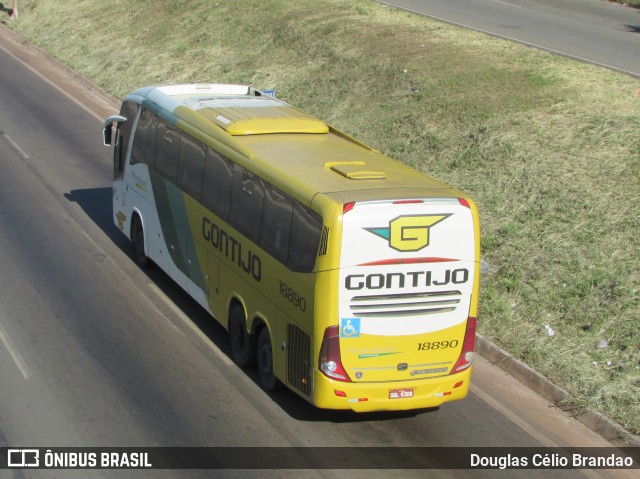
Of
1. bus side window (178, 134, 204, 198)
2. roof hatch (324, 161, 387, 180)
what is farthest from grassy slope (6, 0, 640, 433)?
bus side window (178, 134, 204, 198)

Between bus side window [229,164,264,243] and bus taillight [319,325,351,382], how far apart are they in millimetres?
1909

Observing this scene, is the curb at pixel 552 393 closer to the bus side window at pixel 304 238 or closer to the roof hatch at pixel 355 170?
the roof hatch at pixel 355 170

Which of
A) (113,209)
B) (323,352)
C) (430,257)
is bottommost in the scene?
(113,209)

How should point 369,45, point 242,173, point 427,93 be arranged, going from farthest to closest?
point 369,45 < point 427,93 < point 242,173

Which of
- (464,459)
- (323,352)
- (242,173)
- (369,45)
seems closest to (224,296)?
(242,173)

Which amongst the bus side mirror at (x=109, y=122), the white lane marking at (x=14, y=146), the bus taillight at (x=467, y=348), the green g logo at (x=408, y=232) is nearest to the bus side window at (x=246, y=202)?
the green g logo at (x=408, y=232)

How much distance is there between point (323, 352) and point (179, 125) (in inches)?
205

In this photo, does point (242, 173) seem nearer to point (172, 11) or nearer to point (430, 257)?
point (430, 257)

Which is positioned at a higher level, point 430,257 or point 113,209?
point 430,257

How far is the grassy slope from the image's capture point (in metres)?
13.8

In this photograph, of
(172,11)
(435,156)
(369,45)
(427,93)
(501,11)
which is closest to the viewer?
(435,156)

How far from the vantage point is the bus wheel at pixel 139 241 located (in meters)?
16.2

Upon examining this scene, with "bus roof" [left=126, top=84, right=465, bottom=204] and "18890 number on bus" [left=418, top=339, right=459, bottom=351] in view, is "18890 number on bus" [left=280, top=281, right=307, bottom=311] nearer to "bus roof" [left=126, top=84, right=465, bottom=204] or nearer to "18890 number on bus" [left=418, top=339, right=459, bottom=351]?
"bus roof" [left=126, top=84, right=465, bottom=204]

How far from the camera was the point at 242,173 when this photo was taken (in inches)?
490
